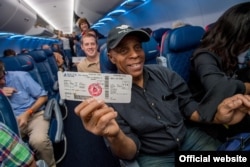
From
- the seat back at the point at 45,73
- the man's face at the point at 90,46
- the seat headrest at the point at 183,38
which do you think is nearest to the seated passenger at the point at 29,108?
the man's face at the point at 90,46

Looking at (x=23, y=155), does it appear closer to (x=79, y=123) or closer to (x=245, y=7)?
(x=245, y=7)

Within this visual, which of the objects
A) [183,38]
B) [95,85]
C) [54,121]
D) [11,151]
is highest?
[183,38]

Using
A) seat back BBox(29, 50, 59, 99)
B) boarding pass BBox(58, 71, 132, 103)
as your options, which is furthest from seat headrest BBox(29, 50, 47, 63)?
boarding pass BBox(58, 71, 132, 103)

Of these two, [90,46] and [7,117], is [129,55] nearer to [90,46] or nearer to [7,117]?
[7,117]

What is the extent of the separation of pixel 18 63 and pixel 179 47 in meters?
2.12

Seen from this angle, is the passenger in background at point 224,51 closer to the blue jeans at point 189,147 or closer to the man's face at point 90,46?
the blue jeans at point 189,147

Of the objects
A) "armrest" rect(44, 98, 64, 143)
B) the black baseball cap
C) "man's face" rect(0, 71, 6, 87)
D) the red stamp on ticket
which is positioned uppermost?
the black baseball cap

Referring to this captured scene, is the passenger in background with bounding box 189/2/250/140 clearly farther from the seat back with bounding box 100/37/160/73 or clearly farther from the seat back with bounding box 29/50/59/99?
the seat back with bounding box 29/50/59/99

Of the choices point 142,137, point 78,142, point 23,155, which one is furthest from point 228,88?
point 78,142

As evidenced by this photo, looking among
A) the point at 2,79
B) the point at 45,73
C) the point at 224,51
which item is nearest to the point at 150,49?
the point at 224,51

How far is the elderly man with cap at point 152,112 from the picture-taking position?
117 cm

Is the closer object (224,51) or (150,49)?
(224,51)

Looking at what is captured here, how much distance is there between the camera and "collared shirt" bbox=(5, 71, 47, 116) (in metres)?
2.38

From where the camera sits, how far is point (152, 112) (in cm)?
129
